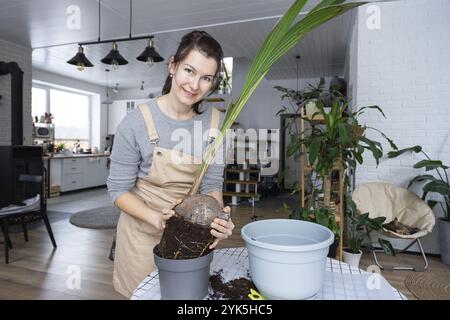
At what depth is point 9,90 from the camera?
4711 millimetres

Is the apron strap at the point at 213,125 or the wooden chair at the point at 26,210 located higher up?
the apron strap at the point at 213,125

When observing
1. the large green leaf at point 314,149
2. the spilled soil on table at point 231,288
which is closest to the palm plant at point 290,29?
the spilled soil on table at point 231,288

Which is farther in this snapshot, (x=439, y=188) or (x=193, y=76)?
(x=439, y=188)

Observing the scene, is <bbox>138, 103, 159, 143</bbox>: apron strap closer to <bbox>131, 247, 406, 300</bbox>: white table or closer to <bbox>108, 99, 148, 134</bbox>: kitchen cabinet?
<bbox>131, 247, 406, 300</bbox>: white table

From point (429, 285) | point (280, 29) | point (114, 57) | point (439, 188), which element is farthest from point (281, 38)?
point (114, 57)

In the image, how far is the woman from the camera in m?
0.80

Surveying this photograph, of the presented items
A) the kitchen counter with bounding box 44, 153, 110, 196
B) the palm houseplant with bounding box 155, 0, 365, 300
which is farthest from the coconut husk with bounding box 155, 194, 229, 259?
the kitchen counter with bounding box 44, 153, 110, 196

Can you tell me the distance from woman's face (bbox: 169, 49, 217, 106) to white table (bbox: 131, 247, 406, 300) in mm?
494

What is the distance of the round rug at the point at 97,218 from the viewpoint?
4.06 metres

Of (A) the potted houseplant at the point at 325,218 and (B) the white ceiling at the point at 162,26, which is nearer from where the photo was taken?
(A) the potted houseplant at the point at 325,218

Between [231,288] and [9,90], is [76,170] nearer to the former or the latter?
[9,90]

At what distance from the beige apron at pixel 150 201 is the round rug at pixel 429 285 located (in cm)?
216

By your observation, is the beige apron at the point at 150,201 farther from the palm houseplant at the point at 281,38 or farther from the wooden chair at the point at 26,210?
the wooden chair at the point at 26,210

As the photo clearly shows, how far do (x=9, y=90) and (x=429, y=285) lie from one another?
613 cm
